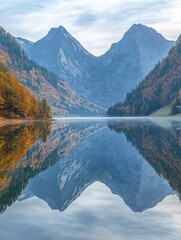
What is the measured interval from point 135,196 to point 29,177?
866 cm

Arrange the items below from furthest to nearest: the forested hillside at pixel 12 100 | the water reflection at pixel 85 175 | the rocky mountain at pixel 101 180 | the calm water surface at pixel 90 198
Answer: the forested hillside at pixel 12 100, the water reflection at pixel 85 175, the rocky mountain at pixel 101 180, the calm water surface at pixel 90 198

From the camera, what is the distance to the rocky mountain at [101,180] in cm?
2198

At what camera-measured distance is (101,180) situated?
28.8 m

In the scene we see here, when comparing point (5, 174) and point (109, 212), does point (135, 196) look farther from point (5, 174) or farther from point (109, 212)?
point (5, 174)

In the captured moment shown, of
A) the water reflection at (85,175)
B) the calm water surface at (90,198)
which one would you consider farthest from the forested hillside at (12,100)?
the calm water surface at (90,198)

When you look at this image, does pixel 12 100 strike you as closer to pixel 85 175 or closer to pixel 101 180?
pixel 85 175

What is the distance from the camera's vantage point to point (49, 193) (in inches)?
936

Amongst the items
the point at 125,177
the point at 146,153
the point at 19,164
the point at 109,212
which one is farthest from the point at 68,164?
the point at 109,212

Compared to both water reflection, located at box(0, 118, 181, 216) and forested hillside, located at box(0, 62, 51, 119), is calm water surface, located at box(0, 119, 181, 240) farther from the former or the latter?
forested hillside, located at box(0, 62, 51, 119)

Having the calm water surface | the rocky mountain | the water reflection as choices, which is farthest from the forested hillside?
the calm water surface

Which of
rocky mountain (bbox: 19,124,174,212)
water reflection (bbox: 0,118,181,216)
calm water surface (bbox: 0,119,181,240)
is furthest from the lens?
water reflection (bbox: 0,118,181,216)

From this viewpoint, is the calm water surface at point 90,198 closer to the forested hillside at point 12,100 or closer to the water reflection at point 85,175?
the water reflection at point 85,175

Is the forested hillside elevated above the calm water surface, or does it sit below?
above

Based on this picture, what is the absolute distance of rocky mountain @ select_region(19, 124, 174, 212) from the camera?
21984 mm
